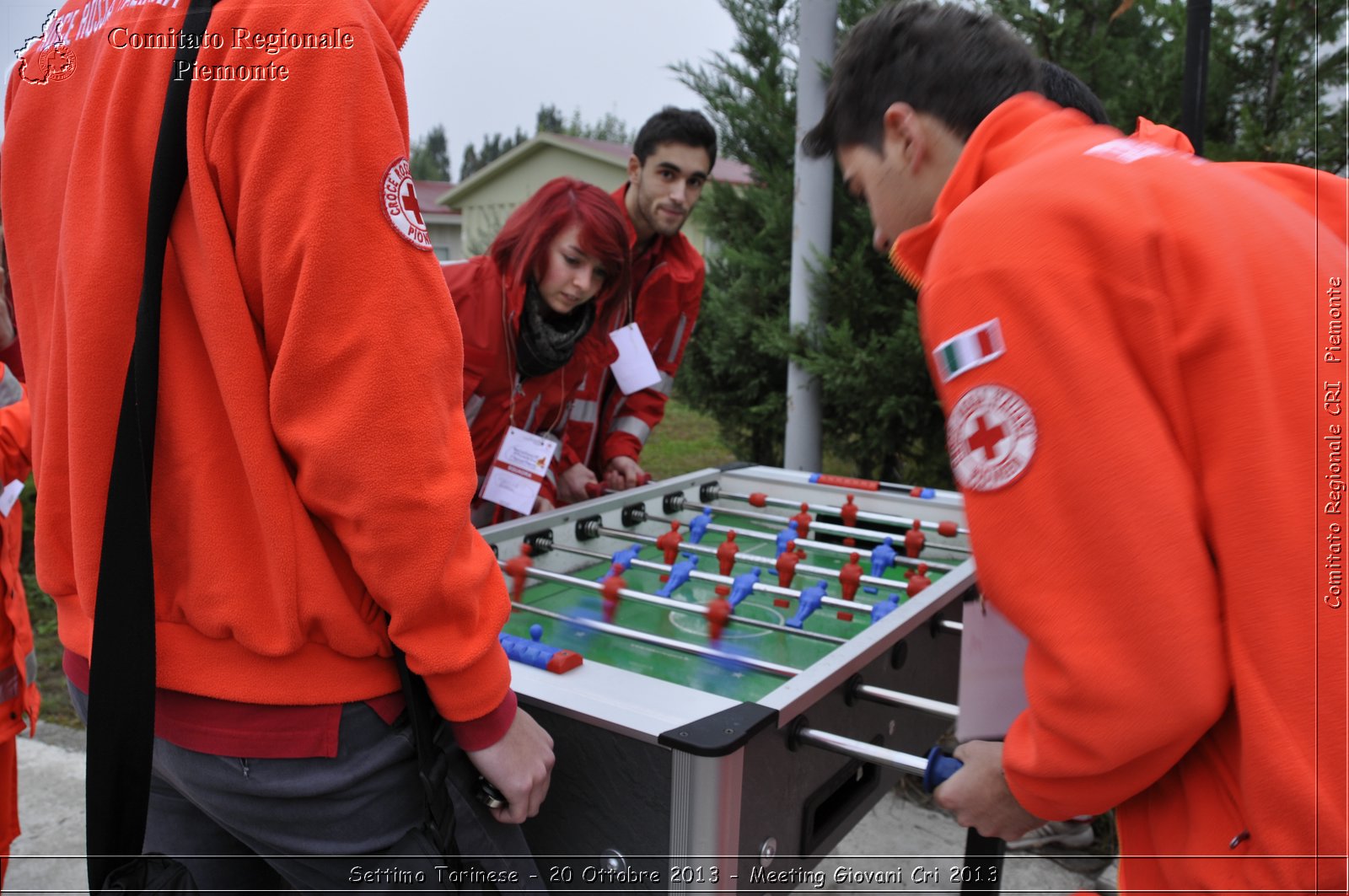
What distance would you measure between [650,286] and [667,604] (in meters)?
1.86

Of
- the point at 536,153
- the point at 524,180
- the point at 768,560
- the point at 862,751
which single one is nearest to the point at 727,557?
the point at 768,560

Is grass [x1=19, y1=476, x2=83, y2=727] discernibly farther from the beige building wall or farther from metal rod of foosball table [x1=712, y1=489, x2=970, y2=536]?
the beige building wall

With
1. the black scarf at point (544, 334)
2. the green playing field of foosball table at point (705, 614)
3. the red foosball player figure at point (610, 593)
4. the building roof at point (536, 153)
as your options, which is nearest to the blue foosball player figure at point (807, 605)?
the green playing field of foosball table at point (705, 614)

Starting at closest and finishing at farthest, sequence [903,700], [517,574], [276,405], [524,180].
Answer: [276,405], [903,700], [517,574], [524,180]

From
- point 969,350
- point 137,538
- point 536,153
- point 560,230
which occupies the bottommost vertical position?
point 137,538

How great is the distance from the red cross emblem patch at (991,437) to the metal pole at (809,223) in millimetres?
2889

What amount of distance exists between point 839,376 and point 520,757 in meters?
3.15

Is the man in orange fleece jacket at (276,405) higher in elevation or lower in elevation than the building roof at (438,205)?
lower

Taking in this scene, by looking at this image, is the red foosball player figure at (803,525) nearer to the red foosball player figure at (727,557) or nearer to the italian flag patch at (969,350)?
the red foosball player figure at (727,557)

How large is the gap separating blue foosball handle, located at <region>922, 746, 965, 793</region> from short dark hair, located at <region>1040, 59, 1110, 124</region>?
1108 mm

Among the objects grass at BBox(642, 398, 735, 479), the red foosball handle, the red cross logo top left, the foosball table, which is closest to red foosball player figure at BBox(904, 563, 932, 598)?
the foosball table

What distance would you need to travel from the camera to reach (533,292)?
263 cm

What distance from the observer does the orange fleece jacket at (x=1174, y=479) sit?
2.83 ft

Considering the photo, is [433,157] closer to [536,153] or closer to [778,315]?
[536,153]
